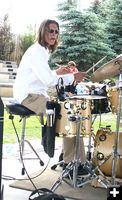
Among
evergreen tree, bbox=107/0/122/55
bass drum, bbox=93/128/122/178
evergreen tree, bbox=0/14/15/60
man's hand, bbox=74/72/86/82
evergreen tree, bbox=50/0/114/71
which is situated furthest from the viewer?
evergreen tree, bbox=0/14/15/60

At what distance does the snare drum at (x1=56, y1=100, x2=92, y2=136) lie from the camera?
291 cm

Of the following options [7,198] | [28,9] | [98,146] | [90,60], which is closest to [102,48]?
[90,60]

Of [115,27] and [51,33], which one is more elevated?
[115,27]

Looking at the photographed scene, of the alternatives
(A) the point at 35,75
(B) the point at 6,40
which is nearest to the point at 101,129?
(A) the point at 35,75

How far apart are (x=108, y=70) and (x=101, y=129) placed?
2.10 ft

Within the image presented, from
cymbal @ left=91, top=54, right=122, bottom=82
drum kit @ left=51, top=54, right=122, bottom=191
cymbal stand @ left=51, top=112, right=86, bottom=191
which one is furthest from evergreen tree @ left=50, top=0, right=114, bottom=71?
cymbal stand @ left=51, top=112, right=86, bottom=191

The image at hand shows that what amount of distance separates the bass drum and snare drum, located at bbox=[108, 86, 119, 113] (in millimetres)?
293

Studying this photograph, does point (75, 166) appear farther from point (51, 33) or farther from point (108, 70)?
point (51, 33)

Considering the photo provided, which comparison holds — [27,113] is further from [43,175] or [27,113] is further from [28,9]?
[28,9]

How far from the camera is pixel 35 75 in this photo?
10.1 feet

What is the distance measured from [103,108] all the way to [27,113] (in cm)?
60

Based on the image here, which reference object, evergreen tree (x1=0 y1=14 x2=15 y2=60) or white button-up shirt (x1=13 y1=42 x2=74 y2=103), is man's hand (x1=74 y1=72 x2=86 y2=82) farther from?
evergreen tree (x1=0 y1=14 x2=15 y2=60)

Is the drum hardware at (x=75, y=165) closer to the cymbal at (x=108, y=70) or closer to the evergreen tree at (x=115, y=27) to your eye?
the cymbal at (x=108, y=70)

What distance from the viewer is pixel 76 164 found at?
303cm
